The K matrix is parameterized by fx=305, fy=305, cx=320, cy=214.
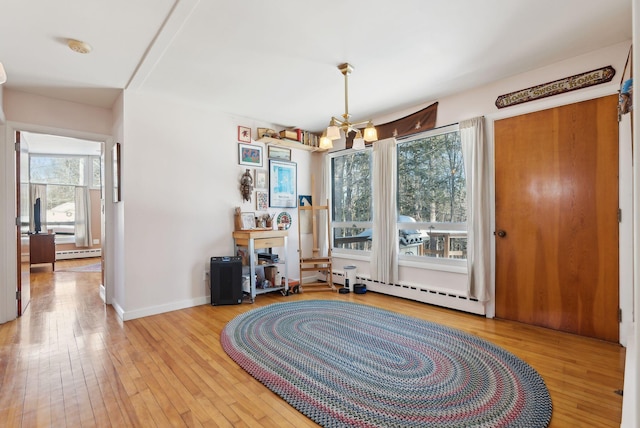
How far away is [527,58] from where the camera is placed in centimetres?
283

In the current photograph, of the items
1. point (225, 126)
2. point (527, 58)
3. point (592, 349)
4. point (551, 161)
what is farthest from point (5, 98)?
point (592, 349)

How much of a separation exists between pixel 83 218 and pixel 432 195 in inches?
346

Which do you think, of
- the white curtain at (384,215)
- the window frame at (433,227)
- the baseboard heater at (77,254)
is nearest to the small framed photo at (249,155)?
the white curtain at (384,215)

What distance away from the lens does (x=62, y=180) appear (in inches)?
315

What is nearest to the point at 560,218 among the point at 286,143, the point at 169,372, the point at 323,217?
the point at 323,217

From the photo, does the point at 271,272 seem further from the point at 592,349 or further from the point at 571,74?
the point at 571,74

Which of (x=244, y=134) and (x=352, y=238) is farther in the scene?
(x=352, y=238)

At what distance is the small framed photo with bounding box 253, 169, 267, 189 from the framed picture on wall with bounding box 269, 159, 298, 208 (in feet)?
0.34

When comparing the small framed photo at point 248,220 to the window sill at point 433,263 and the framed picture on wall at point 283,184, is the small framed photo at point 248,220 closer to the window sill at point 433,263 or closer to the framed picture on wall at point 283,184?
the framed picture on wall at point 283,184

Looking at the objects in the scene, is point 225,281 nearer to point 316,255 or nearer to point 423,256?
point 316,255

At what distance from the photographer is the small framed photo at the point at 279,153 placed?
4.75m

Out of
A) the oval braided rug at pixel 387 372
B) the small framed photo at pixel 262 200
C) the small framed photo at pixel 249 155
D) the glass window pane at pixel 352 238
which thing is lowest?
the oval braided rug at pixel 387 372

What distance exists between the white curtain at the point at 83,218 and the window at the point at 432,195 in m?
8.28

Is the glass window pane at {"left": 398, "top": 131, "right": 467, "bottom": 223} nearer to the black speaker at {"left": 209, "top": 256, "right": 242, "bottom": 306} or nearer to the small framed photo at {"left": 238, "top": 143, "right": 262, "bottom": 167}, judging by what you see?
the small framed photo at {"left": 238, "top": 143, "right": 262, "bottom": 167}
